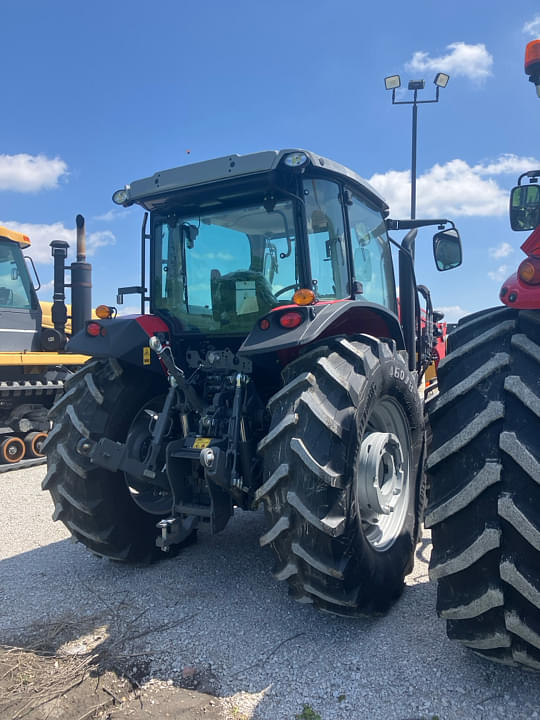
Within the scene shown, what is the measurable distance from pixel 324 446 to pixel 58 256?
6.00m

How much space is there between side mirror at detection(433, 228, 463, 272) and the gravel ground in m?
2.09

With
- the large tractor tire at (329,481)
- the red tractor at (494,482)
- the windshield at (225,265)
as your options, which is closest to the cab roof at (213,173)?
the windshield at (225,265)

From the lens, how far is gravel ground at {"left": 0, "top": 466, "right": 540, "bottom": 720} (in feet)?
7.32

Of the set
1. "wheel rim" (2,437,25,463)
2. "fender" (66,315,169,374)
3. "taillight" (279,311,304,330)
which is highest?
"taillight" (279,311,304,330)

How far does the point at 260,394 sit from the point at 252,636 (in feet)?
4.63

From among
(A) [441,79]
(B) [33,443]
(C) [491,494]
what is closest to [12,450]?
(B) [33,443]

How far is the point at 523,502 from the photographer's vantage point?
1.90 meters

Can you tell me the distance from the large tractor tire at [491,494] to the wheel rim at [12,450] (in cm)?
663

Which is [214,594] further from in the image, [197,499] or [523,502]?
[523,502]

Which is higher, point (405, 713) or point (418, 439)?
point (418, 439)

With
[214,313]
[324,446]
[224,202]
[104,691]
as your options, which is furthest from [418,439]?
[104,691]

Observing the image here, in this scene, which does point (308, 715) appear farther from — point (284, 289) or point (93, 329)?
point (93, 329)

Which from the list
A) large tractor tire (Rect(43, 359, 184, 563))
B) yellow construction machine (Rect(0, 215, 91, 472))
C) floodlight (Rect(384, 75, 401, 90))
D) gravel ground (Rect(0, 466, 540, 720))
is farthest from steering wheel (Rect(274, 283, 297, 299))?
floodlight (Rect(384, 75, 401, 90))

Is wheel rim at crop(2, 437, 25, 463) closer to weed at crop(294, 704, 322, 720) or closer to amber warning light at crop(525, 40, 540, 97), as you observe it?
weed at crop(294, 704, 322, 720)
